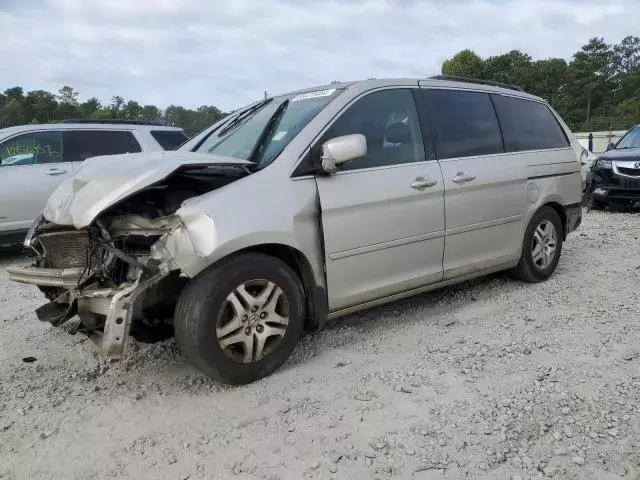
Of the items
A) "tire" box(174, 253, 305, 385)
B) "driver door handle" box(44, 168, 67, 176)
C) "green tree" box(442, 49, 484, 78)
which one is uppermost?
"green tree" box(442, 49, 484, 78)

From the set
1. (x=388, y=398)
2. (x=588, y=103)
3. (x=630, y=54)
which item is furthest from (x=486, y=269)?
(x=630, y=54)

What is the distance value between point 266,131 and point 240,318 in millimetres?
1380

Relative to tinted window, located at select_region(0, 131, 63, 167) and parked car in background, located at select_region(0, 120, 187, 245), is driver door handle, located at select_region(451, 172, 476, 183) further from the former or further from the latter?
tinted window, located at select_region(0, 131, 63, 167)

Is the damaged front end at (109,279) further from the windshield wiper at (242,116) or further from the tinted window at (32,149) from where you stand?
the tinted window at (32,149)

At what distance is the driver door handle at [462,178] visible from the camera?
426cm

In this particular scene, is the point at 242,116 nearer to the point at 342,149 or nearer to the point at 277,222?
the point at 342,149

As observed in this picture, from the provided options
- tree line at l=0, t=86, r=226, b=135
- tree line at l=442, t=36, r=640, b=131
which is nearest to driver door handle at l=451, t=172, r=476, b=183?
tree line at l=0, t=86, r=226, b=135

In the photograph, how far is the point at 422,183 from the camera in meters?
4.02

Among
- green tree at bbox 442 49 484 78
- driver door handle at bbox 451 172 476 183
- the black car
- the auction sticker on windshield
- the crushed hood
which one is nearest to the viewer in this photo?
the crushed hood

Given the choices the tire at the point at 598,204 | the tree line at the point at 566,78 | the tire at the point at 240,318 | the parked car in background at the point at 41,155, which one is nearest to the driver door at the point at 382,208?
the tire at the point at 240,318

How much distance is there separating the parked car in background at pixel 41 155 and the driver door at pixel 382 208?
5099 mm

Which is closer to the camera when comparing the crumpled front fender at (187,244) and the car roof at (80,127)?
the crumpled front fender at (187,244)

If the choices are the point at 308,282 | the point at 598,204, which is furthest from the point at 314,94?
the point at 598,204

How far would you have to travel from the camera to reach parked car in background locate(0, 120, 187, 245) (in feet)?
23.8
